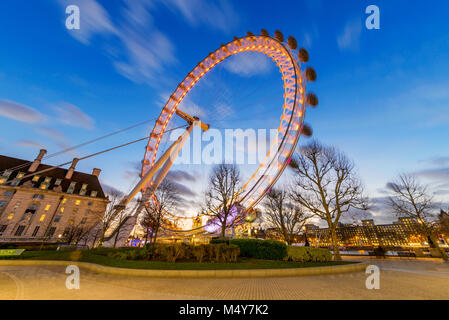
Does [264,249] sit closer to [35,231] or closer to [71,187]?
[35,231]

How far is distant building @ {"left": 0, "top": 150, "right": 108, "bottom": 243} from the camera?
3403 centimetres

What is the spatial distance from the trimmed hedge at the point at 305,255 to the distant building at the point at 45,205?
115 feet

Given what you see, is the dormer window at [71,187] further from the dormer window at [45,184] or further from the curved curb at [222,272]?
the curved curb at [222,272]

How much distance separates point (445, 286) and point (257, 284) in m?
6.71

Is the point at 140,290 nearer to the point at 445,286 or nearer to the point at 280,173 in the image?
the point at 445,286

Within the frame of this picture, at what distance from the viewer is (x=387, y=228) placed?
12700 cm

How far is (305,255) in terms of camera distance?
11.6 metres

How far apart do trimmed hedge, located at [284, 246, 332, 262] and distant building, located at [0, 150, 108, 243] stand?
3497 cm

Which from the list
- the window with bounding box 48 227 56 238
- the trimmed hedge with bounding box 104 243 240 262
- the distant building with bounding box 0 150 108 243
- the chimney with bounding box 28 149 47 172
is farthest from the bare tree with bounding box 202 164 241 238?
the chimney with bounding box 28 149 47 172

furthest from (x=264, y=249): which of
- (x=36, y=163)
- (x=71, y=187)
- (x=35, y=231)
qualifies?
(x=36, y=163)

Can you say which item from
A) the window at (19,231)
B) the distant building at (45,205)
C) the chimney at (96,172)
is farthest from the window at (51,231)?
the chimney at (96,172)

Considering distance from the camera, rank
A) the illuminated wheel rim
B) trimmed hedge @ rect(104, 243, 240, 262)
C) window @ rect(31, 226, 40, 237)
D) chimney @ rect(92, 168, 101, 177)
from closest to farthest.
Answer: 1. trimmed hedge @ rect(104, 243, 240, 262)
2. the illuminated wheel rim
3. window @ rect(31, 226, 40, 237)
4. chimney @ rect(92, 168, 101, 177)

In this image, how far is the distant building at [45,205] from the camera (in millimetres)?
34031

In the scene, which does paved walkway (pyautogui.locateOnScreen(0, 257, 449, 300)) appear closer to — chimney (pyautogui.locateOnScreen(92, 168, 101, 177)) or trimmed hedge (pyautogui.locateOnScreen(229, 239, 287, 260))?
trimmed hedge (pyautogui.locateOnScreen(229, 239, 287, 260))
